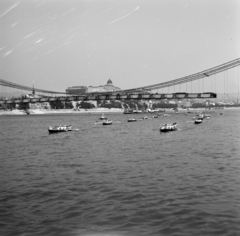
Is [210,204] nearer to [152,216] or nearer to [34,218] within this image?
[152,216]

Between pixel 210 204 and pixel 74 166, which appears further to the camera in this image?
pixel 74 166

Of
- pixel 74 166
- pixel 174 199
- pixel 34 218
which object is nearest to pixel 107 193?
pixel 174 199

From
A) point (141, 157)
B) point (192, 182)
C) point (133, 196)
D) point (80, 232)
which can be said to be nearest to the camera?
point (80, 232)

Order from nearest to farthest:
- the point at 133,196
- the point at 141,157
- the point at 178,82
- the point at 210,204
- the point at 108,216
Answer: the point at 108,216 < the point at 210,204 < the point at 133,196 < the point at 141,157 < the point at 178,82

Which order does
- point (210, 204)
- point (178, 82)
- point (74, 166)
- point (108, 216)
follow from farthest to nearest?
1. point (178, 82)
2. point (74, 166)
3. point (210, 204)
4. point (108, 216)

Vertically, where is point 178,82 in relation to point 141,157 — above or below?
above

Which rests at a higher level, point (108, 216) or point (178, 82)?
point (178, 82)

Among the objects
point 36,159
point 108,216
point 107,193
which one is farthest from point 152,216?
point 36,159

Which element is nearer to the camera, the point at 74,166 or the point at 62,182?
the point at 62,182

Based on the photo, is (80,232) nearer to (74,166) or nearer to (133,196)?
(133,196)
